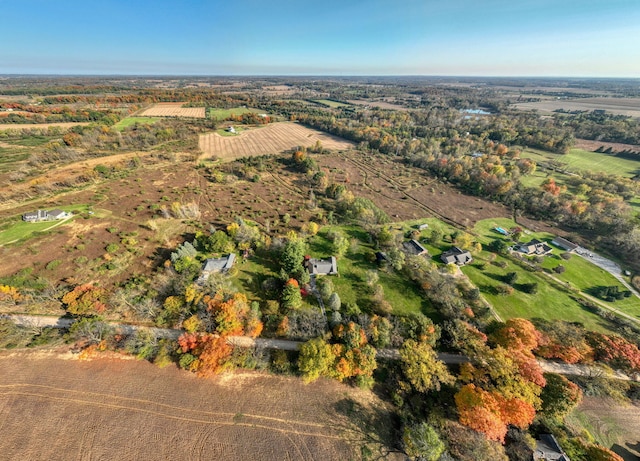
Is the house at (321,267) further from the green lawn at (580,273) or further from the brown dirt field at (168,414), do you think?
the green lawn at (580,273)

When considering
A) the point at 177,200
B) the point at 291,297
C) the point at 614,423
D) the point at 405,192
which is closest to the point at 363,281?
the point at 291,297

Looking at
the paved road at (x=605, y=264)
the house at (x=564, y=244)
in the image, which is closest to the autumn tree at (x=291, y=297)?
the paved road at (x=605, y=264)

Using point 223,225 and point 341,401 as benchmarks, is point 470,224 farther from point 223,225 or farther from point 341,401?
point 223,225

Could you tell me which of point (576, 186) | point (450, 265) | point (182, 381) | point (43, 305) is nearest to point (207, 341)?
point (182, 381)

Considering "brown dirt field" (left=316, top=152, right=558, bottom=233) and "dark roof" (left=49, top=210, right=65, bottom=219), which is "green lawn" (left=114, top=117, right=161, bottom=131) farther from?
"brown dirt field" (left=316, top=152, right=558, bottom=233)

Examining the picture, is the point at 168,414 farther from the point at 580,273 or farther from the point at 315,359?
the point at 580,273

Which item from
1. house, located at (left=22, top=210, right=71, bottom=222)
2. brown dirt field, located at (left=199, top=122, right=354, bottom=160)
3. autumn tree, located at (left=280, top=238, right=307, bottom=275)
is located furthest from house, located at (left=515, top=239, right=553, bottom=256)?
house, located at (left=22, top=210, right=71, bottom=222)
